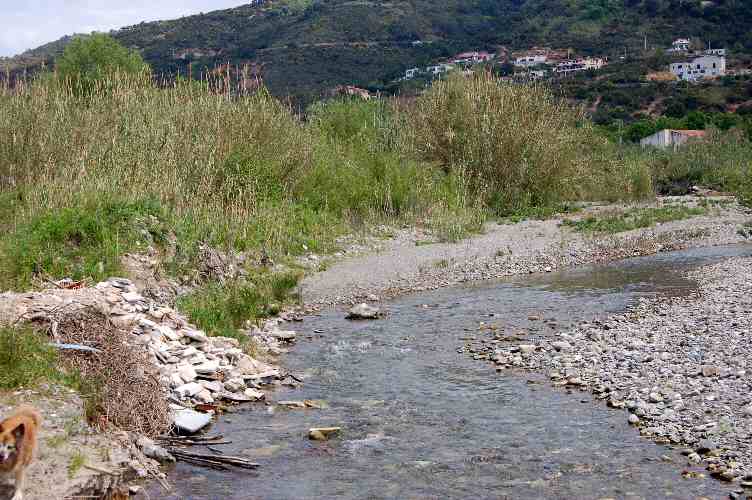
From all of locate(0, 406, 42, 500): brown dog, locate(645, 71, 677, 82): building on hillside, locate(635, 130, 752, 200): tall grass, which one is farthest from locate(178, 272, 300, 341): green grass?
locate(645, 71, 677, 82): building on hillside

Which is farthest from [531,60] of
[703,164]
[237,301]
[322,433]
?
[322,433]

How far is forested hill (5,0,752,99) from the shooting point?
5872 cm

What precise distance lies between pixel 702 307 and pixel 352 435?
6.66 m

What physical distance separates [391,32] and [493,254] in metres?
Result: 56.2

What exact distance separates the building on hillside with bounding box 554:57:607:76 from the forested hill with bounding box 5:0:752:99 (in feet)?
9.57

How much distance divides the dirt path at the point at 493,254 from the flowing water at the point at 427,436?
313cm

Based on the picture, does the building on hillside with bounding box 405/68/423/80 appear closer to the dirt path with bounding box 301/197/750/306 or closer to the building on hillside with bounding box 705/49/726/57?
the building on hillside with bounding box 705/49/726/57

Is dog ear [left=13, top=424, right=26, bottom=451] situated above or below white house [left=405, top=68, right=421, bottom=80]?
below

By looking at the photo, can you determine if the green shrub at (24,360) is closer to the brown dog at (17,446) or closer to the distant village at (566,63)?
the brown dog at (17,446)

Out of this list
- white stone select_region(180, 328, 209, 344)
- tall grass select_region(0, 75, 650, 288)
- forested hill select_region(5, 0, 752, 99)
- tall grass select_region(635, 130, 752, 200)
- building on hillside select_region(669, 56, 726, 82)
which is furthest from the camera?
building on hillside select_region(669, 56, 726, 82)

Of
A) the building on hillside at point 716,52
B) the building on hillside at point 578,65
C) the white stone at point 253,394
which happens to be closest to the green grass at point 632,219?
the white stone at point 253,394

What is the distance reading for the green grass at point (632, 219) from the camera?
21.6 m

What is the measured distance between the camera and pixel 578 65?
6400cm

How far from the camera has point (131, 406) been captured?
24.3 ft
